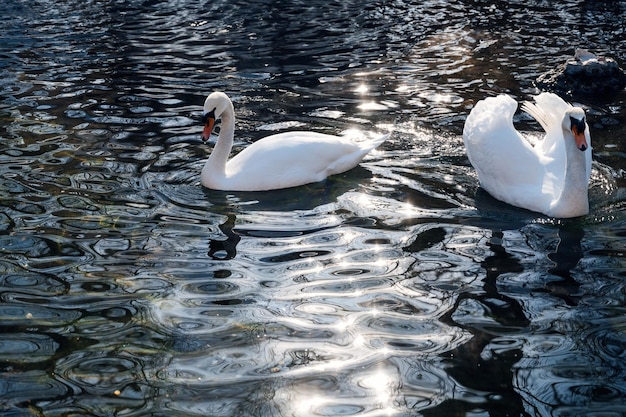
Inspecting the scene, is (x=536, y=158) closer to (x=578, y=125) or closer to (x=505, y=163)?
(x=505, y=163)

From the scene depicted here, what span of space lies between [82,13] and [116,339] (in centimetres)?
1231

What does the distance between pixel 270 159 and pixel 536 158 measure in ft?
7.96

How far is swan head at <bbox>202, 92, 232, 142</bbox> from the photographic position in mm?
8297

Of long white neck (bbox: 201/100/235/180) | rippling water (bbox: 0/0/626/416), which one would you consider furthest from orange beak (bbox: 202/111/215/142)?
rippling water (bbox: 0/0/626/416)

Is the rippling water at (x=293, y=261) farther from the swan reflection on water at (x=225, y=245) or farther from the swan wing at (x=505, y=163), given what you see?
the swan wing at (x=505, y=163)

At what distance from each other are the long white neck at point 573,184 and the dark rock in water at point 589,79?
4.27 m

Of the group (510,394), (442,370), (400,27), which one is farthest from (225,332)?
(400,27)

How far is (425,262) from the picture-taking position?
265 inches

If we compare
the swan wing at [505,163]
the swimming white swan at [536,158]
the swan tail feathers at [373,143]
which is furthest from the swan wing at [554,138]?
the swan tail feathers at [373,143]

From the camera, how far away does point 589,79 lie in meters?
11.4

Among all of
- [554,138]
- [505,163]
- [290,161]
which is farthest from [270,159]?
[554,138]

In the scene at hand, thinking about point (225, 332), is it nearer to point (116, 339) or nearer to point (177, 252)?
point (116, 339)

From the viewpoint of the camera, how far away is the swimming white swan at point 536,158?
7.32m

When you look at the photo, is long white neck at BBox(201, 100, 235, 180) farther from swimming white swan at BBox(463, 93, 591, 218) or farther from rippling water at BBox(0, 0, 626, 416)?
swimming white swan at BBox(463, 93, 591, 218)
